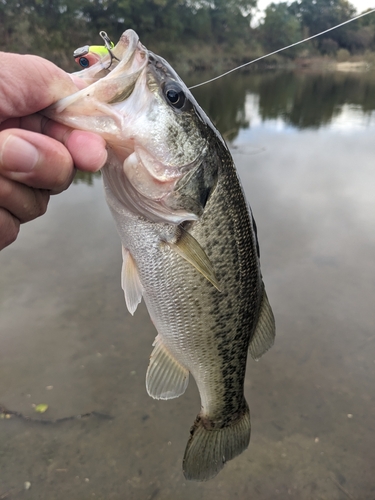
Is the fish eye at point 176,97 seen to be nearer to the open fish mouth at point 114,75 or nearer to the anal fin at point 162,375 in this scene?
the open fish mouth at point 114,75

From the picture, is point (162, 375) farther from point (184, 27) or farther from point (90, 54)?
point (184, 27)

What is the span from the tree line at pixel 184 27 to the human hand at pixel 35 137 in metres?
25.3

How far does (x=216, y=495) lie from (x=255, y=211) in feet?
15.4

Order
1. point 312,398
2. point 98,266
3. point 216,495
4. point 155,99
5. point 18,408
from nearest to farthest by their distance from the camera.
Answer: point 155,99
point 216,495
point 18,408
point 312,398
point 98,266

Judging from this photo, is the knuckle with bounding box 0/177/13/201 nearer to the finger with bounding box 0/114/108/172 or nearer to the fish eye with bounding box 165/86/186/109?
the finger with bounding box 0/114/108/172

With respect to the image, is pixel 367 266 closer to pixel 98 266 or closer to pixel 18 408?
pixel 98 266

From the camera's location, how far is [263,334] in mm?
1766

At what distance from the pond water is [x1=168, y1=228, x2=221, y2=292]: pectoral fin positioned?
191cm

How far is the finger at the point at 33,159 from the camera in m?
1.00

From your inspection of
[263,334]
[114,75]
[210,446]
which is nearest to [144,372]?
[210,446]

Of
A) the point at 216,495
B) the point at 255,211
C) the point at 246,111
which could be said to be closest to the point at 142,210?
the point at 216,495

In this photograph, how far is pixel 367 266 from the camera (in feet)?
15.8

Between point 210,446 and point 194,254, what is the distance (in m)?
1.03

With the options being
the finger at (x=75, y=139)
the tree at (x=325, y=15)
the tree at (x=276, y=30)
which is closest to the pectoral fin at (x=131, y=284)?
the finger at (x=75, y=139)
